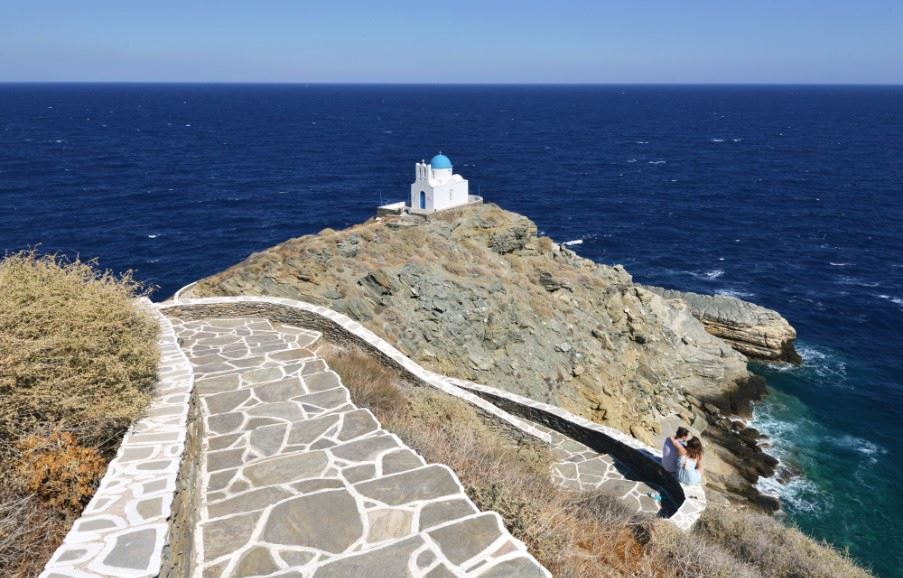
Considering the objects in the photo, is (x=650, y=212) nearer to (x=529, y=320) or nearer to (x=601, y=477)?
(x=529, y=320)

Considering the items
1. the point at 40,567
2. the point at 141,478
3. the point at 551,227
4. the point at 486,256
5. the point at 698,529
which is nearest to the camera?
the point at 40,567

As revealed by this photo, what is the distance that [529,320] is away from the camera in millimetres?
23000

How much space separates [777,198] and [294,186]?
5372 cm

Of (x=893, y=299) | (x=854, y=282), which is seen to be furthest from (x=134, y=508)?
(x=854, y=282)

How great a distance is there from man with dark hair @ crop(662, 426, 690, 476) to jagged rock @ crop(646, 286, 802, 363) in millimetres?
24318

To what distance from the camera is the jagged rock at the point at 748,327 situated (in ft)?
106

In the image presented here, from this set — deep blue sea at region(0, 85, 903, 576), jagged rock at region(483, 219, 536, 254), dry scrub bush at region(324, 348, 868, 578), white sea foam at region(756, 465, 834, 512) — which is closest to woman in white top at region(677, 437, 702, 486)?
dry scrub bush at region(324, 348, 868, 578)

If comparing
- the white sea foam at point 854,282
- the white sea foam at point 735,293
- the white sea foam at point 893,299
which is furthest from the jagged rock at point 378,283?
the white sea foam at point 854,282

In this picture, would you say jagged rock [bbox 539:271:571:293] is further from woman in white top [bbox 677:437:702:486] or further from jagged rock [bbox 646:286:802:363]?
woman in white top [bbox 677:437:702:486]

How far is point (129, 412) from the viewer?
22.4ft

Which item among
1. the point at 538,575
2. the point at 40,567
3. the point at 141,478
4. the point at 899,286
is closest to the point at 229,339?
the point at 141,478

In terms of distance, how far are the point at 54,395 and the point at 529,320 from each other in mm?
18070

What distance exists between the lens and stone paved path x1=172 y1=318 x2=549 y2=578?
17.4 ft

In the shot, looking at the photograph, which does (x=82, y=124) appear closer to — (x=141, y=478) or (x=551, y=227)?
(x=551, y=227)
